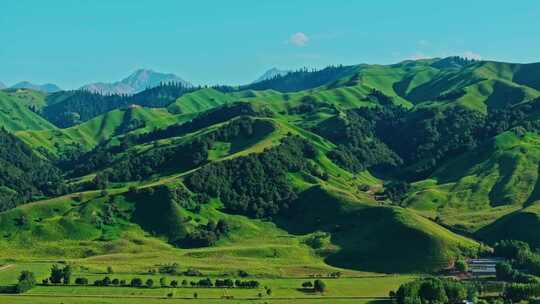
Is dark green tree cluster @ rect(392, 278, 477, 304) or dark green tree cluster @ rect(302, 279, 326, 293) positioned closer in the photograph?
dark green tree cluster @ rect(392, 278, 477, 304)

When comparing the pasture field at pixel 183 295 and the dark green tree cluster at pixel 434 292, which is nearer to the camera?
the dark green tree cluster at pixel 434 292

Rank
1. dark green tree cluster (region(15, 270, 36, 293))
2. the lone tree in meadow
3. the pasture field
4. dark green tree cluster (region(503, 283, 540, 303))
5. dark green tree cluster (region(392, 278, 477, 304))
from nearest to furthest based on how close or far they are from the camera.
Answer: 1. dark green tree cluster (region(392, 278, 477, 304))
2. dark green tree cluster (region(503, 283, 540, 303))
3. the pasture field
4. dark green tree cluster (region(15, 270, 36, 293))
5. the lone tree in meadow

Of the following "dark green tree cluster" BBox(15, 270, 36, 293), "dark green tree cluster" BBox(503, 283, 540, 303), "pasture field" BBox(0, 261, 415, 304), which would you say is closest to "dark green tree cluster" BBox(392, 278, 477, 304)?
"pasture field" BBox(0, 261, 415, 304)

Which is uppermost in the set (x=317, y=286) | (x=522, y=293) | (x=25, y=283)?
(x=522, y=293)

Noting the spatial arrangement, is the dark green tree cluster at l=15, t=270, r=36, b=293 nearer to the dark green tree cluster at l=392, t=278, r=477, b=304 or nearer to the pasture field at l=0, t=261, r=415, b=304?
the pasture field at l=0, t=261, r=415, b=304

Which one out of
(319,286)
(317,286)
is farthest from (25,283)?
(319,286)

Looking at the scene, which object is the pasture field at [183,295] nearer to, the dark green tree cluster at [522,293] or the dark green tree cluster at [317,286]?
the dark green tree cluster at [317,286]

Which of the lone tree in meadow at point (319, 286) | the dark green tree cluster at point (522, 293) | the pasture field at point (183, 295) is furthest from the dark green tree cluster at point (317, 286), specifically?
the dark green tree cluster at point (522, 293)

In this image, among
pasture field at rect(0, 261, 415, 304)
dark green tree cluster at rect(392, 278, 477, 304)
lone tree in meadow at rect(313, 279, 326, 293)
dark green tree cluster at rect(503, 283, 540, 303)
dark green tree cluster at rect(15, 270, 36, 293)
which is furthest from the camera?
lone tree in meadow at rect(313, 279, 326, 293)

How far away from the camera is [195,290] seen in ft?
644

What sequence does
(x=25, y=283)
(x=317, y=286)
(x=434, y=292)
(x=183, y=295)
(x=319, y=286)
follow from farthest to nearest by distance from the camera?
1. (x=317, y=286)
2. (x=319, y=286)
3. (x=25, y=283)
4. (x=183, y=295)
5. (x=434, y=292)

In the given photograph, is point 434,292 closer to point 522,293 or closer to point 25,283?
point 522,293

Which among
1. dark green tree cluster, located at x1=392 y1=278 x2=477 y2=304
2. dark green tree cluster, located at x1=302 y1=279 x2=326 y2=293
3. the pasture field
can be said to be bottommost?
the pasture field

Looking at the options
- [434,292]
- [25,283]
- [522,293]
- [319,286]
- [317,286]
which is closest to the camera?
[434,292]
